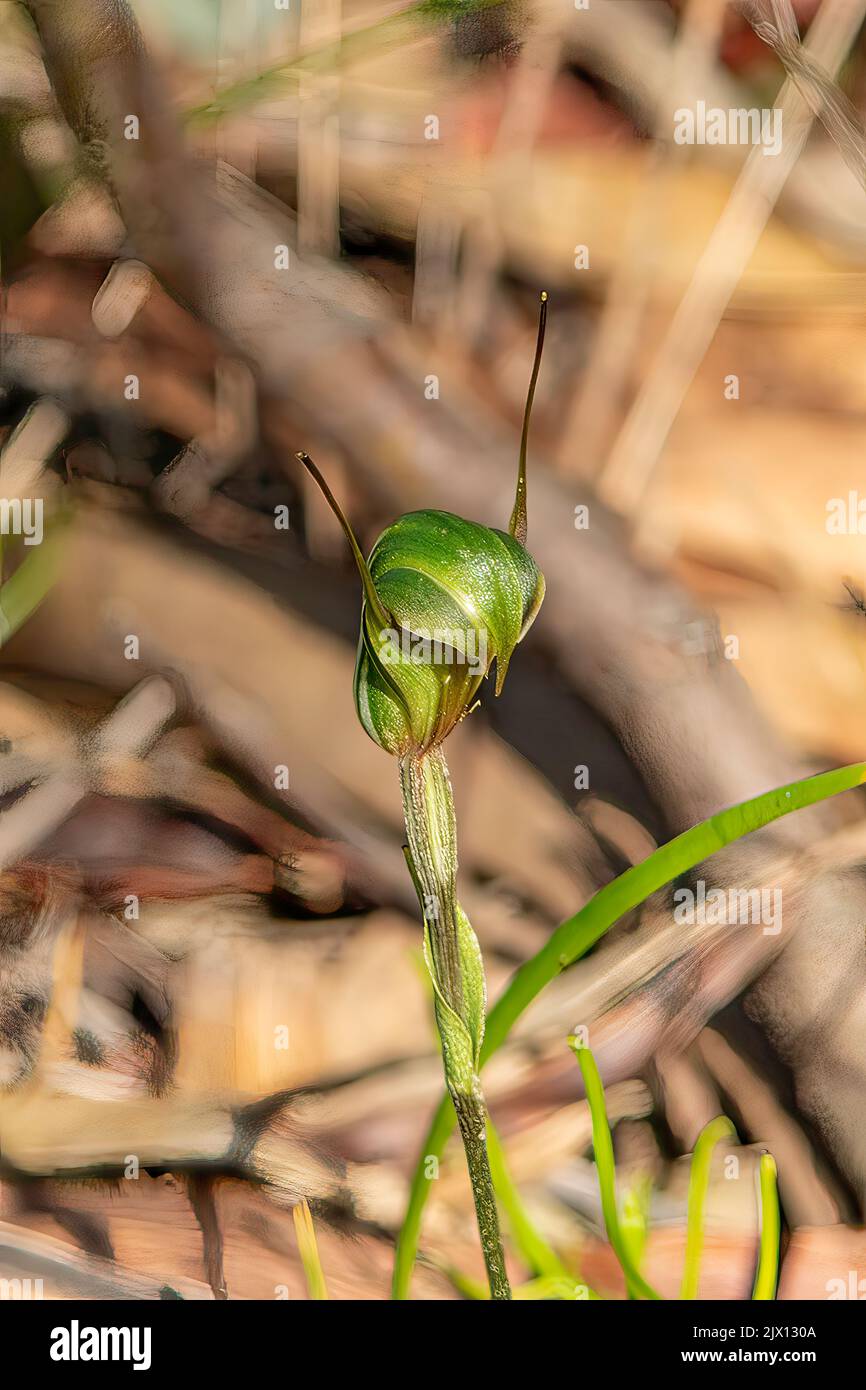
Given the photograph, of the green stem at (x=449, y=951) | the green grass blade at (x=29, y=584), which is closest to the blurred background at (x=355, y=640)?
the green grass blade at (x=29, y=584)

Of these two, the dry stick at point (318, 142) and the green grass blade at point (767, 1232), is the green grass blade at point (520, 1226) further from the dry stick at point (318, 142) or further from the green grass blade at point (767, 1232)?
the dry stick at point (318, 142)

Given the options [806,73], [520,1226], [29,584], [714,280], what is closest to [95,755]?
[29,584]

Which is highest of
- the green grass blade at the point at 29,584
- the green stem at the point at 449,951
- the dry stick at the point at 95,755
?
the green grass blade at the point at 29,584

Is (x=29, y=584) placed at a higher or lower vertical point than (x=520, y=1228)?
higher

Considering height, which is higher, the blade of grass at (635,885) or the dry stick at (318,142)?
the dry stick at (318,142)

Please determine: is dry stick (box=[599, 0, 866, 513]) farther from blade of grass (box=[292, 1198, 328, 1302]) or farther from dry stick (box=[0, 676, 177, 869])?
blade of grass (box=[292, 1198, 328, 1302])

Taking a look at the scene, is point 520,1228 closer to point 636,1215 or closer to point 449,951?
point 636,1215

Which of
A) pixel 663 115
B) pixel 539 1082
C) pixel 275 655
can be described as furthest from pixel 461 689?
pixel 663 115
